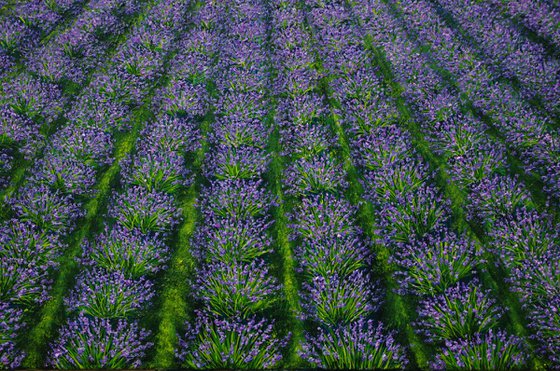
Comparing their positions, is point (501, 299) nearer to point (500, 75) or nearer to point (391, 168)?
point (391, 168)

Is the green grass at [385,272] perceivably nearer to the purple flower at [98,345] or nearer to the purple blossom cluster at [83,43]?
the purple flower at [98,345]

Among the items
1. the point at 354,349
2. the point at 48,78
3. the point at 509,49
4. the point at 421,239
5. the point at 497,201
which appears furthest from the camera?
the point at 509,49

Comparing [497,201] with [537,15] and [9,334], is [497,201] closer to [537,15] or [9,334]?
[9,334]

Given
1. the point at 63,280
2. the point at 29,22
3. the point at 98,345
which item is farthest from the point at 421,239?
the point at 29,22

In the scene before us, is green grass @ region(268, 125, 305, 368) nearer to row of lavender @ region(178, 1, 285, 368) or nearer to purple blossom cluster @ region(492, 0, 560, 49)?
row of lavender @ region(178, 1, 285, 368)

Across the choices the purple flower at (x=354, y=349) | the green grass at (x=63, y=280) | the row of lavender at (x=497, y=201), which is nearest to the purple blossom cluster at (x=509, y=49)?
the row of lavender at (x=497, y=201)

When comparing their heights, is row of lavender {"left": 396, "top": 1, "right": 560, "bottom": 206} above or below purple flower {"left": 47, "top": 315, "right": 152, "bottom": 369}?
above

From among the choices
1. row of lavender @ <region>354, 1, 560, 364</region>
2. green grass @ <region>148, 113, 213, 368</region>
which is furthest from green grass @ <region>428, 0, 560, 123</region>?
green grass @ <region>148, 113, 213, 368</region>
